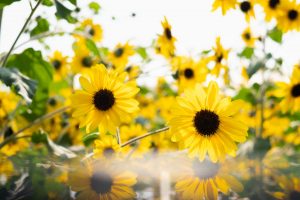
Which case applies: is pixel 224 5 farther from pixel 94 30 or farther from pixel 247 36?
pixel 94 30

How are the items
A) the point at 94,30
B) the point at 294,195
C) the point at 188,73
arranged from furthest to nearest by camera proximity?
the point at 94,30, the point at 188,73, the point at 294,195

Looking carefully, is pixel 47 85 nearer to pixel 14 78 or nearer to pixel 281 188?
pixel 14 78

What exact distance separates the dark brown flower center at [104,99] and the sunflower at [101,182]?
7.9 inches

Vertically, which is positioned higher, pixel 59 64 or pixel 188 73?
pixel 59 64

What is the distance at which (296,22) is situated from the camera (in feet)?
7.91

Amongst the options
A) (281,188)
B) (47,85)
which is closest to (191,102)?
(281,188)

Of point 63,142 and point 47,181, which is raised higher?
point 63,142

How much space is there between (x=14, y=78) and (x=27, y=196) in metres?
0.62

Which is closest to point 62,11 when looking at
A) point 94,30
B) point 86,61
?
point 86,61

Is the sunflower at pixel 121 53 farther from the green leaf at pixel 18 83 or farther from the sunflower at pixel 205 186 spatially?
the sunflower at pixel 205 186

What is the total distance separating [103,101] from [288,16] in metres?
1.57

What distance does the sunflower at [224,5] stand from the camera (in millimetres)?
1910

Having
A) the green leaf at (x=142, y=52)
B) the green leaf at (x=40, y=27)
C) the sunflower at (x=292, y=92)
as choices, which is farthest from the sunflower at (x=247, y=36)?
the green leaf at (x=40, y=27)

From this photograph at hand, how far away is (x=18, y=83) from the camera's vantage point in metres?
1.20
